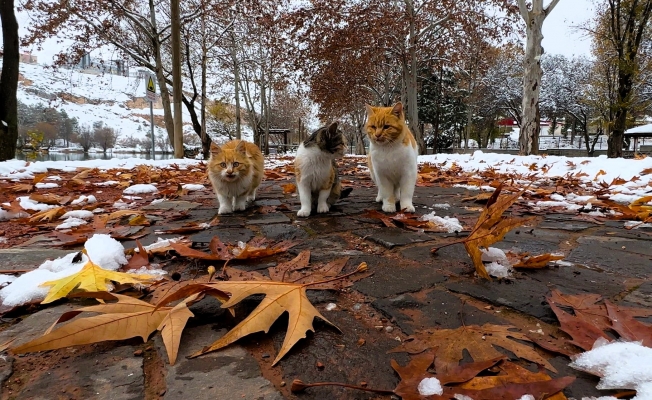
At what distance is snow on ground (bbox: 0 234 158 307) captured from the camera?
135cm

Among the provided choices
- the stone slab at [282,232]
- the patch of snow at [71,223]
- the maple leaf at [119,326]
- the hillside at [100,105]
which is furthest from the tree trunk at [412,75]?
the hillside at [100,105]

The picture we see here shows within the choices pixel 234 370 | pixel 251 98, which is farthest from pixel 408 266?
pixel 251 98

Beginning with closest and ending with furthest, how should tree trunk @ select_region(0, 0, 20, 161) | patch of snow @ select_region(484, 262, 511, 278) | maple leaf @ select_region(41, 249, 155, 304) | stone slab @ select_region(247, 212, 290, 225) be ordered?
maple leaf @ select_region(41, 249, 155, 304)
patch of snow @ select_region(484, 262, 511, 278)
stone slab @ select_region(247, 212, 290, 225)
tree trunk @ select_region(0, 0, 20, 161)

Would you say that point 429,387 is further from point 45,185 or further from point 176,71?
point 176,71

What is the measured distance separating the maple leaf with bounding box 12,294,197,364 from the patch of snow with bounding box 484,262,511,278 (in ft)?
4.27

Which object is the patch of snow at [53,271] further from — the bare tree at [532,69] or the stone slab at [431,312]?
the bare tree at [532,69]

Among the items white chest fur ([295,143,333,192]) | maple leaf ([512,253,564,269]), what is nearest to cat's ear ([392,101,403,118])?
white chest fur ([295,143,333,192])

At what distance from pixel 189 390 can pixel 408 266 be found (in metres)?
1.17


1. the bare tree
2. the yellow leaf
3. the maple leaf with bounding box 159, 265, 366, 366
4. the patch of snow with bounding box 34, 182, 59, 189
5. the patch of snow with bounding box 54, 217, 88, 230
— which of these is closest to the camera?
the yellow leaf

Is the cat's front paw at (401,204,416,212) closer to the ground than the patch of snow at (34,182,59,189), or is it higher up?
closer to the ground

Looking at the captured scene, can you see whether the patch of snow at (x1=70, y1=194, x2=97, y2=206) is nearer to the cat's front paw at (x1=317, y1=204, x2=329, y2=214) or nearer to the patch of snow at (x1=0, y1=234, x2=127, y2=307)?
the patch of snow at (x1=0, y1=234, x2=127, y2=307)

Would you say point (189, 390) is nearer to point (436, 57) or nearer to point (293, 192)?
point (293, 192)

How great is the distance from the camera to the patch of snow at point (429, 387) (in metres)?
0.84

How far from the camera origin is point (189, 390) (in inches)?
34.9
